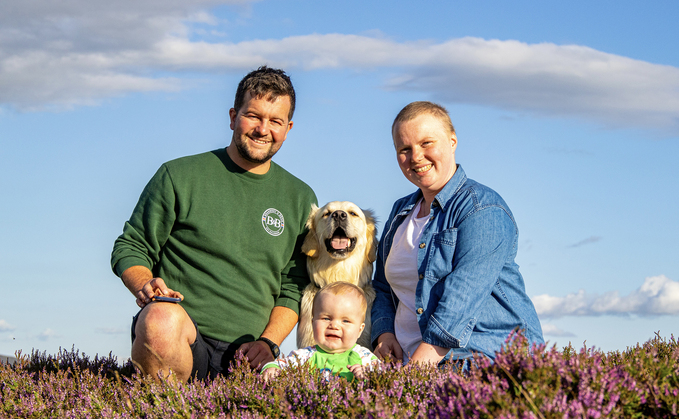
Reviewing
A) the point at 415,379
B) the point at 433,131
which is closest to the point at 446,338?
the point at 415,379

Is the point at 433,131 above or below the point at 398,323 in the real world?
above

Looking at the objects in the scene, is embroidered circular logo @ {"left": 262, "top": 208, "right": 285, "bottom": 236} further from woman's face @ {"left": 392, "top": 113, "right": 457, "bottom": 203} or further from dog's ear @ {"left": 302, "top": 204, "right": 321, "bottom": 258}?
woman's face @ {"left": 392, "top": 113, "right": 457, "bottom": 203}

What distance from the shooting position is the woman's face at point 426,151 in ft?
14.1

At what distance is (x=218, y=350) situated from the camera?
5258 mm

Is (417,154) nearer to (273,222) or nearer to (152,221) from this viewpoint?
(273,222)

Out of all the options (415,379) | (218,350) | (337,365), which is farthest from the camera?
(218,350)

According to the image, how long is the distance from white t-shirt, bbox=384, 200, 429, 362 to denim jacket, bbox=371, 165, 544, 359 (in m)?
0.19

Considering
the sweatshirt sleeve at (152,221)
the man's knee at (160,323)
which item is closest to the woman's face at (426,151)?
the man's knee at (160,323)

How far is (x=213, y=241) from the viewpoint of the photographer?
5.34 meters

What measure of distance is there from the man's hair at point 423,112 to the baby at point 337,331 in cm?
131

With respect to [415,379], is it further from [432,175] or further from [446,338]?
Result: [432,175]

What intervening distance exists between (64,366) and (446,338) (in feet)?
15.7

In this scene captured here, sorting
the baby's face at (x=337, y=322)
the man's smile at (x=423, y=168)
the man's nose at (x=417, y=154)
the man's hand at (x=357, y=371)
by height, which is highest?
the man's nose at (x=417, y=154)

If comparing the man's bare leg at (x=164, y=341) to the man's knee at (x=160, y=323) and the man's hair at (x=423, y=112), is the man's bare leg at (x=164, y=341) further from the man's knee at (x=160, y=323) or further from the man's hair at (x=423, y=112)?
the man's hair at (x=423, y=112)
